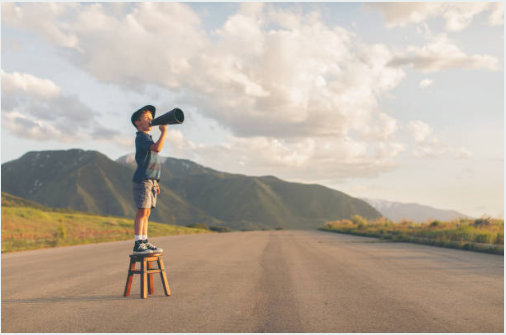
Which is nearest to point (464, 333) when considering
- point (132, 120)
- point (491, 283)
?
point (491, 283)

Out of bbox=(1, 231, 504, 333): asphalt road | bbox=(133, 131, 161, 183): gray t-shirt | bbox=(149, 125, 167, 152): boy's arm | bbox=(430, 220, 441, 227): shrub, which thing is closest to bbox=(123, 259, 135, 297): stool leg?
bbox=(1, 231, 504, 333): asphalt road

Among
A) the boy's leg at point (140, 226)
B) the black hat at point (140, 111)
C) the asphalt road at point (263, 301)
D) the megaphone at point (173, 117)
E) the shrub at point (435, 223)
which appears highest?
the black hat at point (140, 111)

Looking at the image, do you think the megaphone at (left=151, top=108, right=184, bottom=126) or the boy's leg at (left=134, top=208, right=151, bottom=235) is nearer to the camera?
the megaphone at (left=151, top=108, right=184, bottom=126)

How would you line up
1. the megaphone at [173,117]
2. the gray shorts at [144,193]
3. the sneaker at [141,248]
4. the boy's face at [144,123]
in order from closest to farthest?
the megaphone at [173,117] < the sneaker at [141,248] < the gray shorts at [144,193] < the boy's face at [144,123]

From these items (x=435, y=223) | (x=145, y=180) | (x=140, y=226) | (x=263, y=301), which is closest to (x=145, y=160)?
(x=145, y=180)

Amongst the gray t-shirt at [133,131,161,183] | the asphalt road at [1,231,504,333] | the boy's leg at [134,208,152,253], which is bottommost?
the asphalt road at [1,231,504,333]

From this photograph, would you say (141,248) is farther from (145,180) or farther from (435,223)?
(435,223)

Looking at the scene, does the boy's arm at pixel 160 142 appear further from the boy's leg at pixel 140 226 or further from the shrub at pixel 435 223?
the shrub at pixel 435 223

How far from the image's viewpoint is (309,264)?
10.9 metres

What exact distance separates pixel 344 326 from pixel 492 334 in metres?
1.53

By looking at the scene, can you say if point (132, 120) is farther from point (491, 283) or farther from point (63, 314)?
point (491, 283)

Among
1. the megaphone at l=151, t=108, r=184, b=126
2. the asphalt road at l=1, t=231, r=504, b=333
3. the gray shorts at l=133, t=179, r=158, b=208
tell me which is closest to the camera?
the asphalt road at l=1, t=231, r=504, b=333

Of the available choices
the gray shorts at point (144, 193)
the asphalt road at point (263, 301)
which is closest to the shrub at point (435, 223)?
the asphalt road at point (263, 301)

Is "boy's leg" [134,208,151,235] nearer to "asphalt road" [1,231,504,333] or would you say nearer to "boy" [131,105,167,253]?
"boy" [131,105,167,253]
